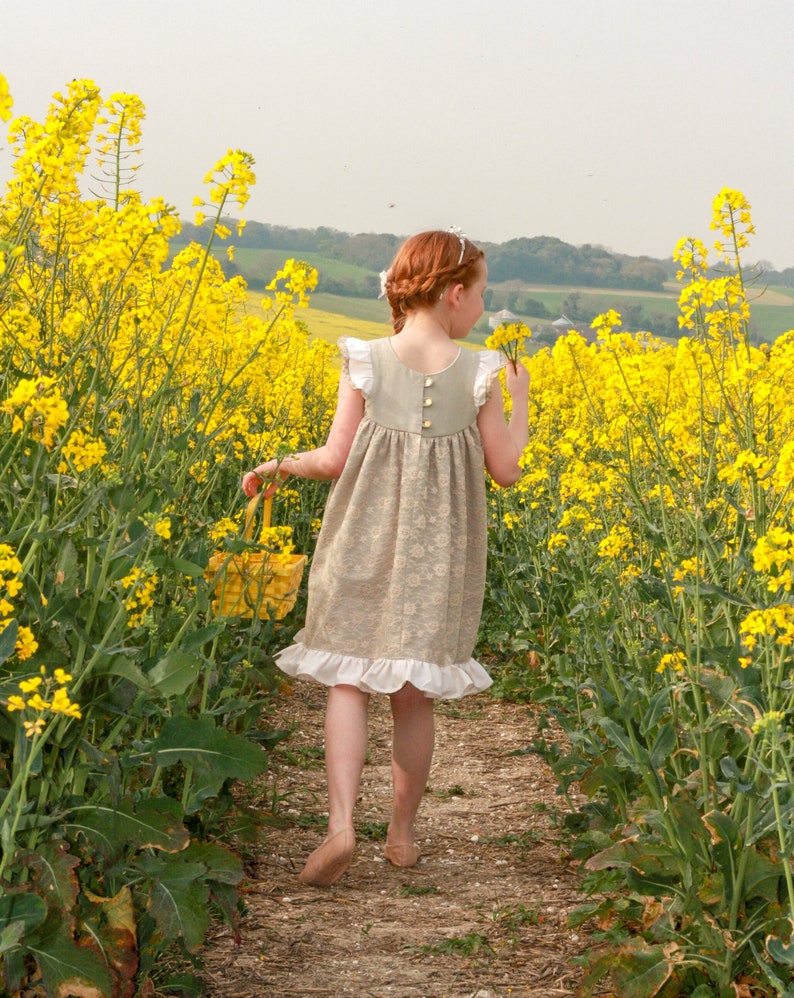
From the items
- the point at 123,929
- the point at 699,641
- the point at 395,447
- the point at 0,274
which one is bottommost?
the point at 123,929

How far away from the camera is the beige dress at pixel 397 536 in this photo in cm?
311

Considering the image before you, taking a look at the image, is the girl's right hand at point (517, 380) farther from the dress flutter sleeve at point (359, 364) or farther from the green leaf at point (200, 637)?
the green leaf at point (200, 637)

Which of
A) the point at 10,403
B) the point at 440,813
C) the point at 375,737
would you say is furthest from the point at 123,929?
the point at 375,737

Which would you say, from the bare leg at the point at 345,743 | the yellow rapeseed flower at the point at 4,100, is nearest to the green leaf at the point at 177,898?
the bare leg at the point at 345,743

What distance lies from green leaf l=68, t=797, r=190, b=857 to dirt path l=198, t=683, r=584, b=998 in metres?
0.40

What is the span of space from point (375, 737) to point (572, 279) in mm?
11176

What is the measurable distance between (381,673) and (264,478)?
55 centimetres

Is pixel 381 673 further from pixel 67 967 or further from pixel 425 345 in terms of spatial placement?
pixel 67 967

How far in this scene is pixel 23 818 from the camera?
6.41 ft

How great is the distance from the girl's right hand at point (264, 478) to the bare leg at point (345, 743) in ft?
1.70

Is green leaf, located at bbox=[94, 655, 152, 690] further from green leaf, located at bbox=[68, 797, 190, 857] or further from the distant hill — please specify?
the distant hill

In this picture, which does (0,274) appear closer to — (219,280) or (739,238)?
(739,238)

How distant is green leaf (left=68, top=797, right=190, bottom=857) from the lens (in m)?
2.08

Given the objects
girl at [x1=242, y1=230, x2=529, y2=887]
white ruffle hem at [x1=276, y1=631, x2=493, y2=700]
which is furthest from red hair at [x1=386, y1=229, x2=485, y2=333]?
white ruffle hem at [x1=276, y1=631, x2=493, y2=700]
